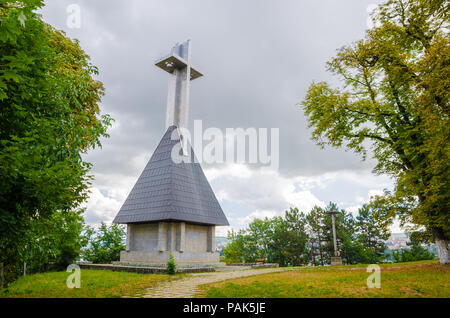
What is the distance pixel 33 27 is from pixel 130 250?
16.9m

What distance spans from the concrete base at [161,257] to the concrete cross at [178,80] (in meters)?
11.0

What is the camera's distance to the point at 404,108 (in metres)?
14.7

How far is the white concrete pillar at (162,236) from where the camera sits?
17.9 m

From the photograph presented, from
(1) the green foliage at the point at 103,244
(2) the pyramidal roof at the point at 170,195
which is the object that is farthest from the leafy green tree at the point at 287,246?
(1) the green foliage at the point at 103,244

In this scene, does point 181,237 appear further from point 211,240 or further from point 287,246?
point 287,246

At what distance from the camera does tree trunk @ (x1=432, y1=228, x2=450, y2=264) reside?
43.8ft

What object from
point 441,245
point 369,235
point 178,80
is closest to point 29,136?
point 441,245

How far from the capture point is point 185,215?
1858cm

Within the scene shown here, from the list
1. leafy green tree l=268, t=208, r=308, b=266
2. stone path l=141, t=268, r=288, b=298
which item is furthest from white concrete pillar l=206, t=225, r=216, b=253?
leafy green tree l=268, t=208, r=308, b=266

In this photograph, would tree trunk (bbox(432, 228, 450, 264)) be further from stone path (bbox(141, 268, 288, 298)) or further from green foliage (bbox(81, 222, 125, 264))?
green foliage (bbox(81, 222, 125, 264))

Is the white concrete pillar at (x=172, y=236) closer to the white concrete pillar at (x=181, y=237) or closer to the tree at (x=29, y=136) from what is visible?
the white concrete pillar at (x=181, y=237)

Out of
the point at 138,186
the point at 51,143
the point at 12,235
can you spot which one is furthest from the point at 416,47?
the point at 138,186

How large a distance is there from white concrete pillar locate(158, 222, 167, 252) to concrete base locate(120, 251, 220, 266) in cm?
33
